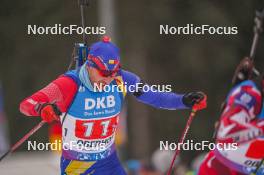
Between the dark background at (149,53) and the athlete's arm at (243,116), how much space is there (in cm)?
698

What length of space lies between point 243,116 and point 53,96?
54.9 inches

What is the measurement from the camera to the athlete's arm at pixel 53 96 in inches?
145

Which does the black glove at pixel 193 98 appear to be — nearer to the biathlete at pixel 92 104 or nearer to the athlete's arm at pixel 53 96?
the biathlete at pixel 92 104

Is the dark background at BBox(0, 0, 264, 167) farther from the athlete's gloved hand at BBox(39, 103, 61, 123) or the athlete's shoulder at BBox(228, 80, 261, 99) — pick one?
the athlete's gloved hand at BBox(39, 103, 61, 123)

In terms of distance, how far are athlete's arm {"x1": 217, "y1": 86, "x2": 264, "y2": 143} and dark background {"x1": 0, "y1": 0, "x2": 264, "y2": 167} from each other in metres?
6.98

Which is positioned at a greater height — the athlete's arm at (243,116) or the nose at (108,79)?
the nose at (108,79)

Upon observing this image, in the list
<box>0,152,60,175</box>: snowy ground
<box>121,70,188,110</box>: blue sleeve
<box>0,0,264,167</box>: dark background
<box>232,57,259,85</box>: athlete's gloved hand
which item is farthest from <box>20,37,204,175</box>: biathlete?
<box>0,0,264,167</box>: dark background

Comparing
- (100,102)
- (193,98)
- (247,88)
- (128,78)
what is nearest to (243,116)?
(247,88)

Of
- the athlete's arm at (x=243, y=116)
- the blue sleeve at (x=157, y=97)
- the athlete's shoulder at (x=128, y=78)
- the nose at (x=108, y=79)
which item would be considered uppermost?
the nose at (x=108, y=79)

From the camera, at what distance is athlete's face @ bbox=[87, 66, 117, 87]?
3.83 m

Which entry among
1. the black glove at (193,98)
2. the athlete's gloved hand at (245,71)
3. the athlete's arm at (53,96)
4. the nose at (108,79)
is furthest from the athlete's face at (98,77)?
the athlete's gloved hand at (245,71)

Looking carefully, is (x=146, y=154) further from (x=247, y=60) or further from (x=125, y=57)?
(x=247, y=60)

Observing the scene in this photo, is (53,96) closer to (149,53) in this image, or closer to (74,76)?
(74,76)

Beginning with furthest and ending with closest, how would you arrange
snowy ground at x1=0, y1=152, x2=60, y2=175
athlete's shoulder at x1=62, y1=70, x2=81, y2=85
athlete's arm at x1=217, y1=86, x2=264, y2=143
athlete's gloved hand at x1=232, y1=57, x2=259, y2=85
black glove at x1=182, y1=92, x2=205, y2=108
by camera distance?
snowy ground at x1=0, y1=152, x2=60, y2=175
athlete's gloved hand at x1=232, y1=57, x2=259, y2=85
athlete's arm at x1=217, y1=86, x2=264, y2=143
black glove at x1=182, y1=92, x2=205, y2=108
athlete's shoulder at x1=62, y1=70, x2=81, y2=85
